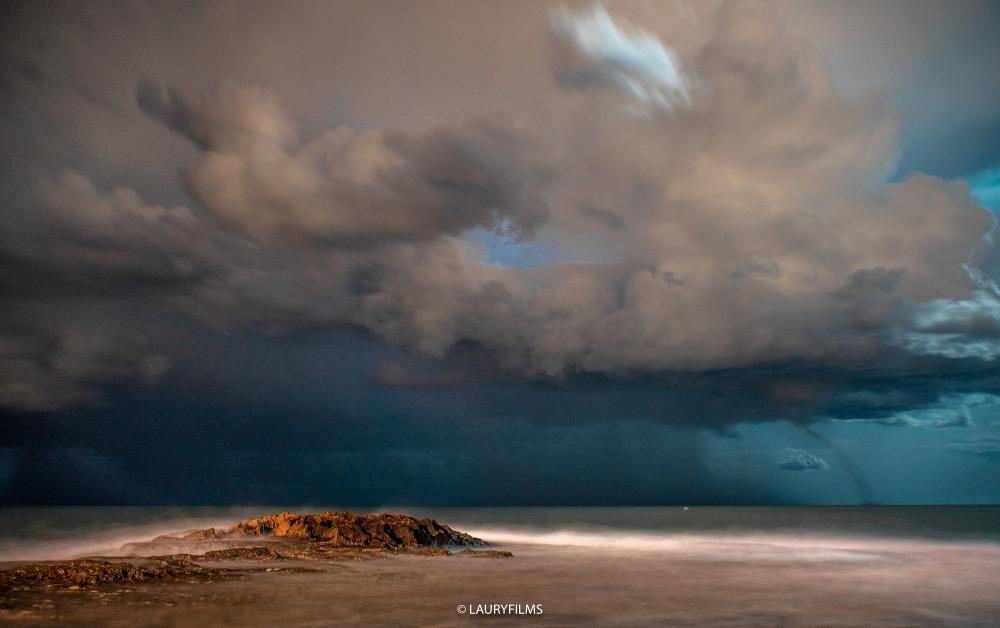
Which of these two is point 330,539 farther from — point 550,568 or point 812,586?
point 812,586

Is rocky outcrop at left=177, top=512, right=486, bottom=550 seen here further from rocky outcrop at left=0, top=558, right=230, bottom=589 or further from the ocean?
rocky outcrop at left=0, top=558, right=230, bottom=589

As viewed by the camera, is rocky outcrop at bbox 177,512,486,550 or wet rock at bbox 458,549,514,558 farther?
rocky outcrop at bbox 177,512,486,550

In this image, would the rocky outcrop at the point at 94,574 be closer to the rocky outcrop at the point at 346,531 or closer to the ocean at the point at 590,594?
the ocean at the point at 590,594

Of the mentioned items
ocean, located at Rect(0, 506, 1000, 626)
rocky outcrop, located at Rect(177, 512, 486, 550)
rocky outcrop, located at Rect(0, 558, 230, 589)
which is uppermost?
rocky outcrop, located at Rect(177, 512, 486, 550)

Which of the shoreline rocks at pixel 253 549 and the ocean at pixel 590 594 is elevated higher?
the shoreline rocks at pixel 253 549

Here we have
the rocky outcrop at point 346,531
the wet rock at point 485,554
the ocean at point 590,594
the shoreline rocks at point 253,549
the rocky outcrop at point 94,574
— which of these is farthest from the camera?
the rocky outcrop at point 346,531

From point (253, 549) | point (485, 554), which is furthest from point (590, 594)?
point (253, 549)

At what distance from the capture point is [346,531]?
38.1 m

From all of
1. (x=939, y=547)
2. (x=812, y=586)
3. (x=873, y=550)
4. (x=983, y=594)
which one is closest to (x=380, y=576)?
(x=812, y=586)

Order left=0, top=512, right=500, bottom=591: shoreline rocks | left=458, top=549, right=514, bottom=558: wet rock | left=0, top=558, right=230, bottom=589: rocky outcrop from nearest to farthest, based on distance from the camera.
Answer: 1. left=0, top=558, right=230, bottom=589: rocky outcrop
2. left=0, top=512, right=500, bottom=591: shoreline rocks
3. left=458, top=549, right=514, bottom=558: wet rock

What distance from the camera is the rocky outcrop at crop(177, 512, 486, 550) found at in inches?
1476

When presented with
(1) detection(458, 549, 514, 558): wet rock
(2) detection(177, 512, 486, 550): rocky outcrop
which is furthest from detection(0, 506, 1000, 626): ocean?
(2) detection(177, 512, 486, 550): rocky outcrop

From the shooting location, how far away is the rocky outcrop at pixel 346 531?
3750 centimetres

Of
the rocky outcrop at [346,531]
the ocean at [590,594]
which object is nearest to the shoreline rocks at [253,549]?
the rocky outcrop at [346,531]
